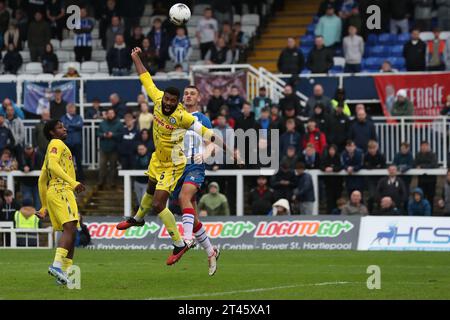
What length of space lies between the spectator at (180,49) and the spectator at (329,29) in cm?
352

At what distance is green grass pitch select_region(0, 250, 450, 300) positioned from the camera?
15797 mm

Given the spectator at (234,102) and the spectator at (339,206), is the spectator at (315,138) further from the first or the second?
the spectator at (234,102)

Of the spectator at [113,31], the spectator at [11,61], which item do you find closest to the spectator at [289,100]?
the spectator at [113,31]

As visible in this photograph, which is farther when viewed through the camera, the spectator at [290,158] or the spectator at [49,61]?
the spectator at [49,61]

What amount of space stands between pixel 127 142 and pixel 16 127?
9.30ft

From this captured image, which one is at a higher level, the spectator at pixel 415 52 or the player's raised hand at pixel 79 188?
the spectator at pixel 415 52

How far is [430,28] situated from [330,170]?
7978 mm

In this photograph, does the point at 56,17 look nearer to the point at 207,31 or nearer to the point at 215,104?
the point at 207,31

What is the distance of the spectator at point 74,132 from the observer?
30.2 m

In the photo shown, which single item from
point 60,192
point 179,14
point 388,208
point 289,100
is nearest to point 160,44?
point 289,100

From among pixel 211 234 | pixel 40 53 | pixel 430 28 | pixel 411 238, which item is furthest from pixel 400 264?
pixel 40 53

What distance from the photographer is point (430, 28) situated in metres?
35.0
